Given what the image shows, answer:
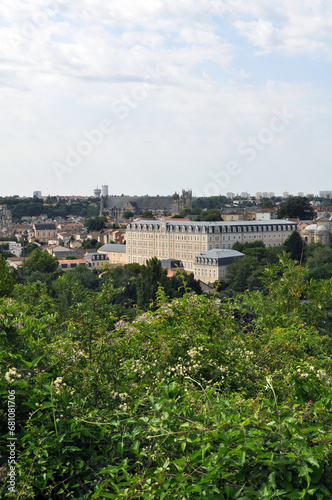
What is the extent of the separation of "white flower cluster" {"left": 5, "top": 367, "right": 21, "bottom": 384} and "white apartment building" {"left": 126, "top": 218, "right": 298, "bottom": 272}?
202ft

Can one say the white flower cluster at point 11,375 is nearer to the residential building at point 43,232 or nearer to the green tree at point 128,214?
the residential building at point 43,232

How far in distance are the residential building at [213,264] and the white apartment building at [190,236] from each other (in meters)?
5.87

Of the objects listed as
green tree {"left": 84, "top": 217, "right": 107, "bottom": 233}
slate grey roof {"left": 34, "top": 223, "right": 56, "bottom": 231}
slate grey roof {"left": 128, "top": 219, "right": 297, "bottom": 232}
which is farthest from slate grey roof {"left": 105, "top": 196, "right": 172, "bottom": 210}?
slate grey roof {"left": 128, "top": 219, "right": 297, "bottom": 232}

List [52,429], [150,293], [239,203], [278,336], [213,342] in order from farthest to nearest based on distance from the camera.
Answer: [239,203] → [150,293] → [278,336] → [213,342] → [52,429]

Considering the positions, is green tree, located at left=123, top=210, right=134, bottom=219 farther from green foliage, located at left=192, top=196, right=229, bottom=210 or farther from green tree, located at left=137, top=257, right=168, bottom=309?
green tree, located at left=137, top=257, right=168, bottom=309

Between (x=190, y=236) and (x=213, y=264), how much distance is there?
10629mm

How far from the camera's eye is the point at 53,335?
5.32 meters

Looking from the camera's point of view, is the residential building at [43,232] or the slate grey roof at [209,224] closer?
the slate grey roof at [209,224]

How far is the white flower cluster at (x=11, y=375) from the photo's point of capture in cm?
375

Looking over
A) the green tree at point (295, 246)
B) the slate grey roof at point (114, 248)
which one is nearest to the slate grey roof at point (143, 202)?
the slate grey roof at point (114, 248)

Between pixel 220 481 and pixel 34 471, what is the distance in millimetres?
1096

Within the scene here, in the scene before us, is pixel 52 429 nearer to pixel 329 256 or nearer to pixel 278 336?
pixel 278 336

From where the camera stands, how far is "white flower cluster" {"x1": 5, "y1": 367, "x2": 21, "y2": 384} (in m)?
3.75

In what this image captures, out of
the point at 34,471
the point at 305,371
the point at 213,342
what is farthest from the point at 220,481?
the point at 213,342
